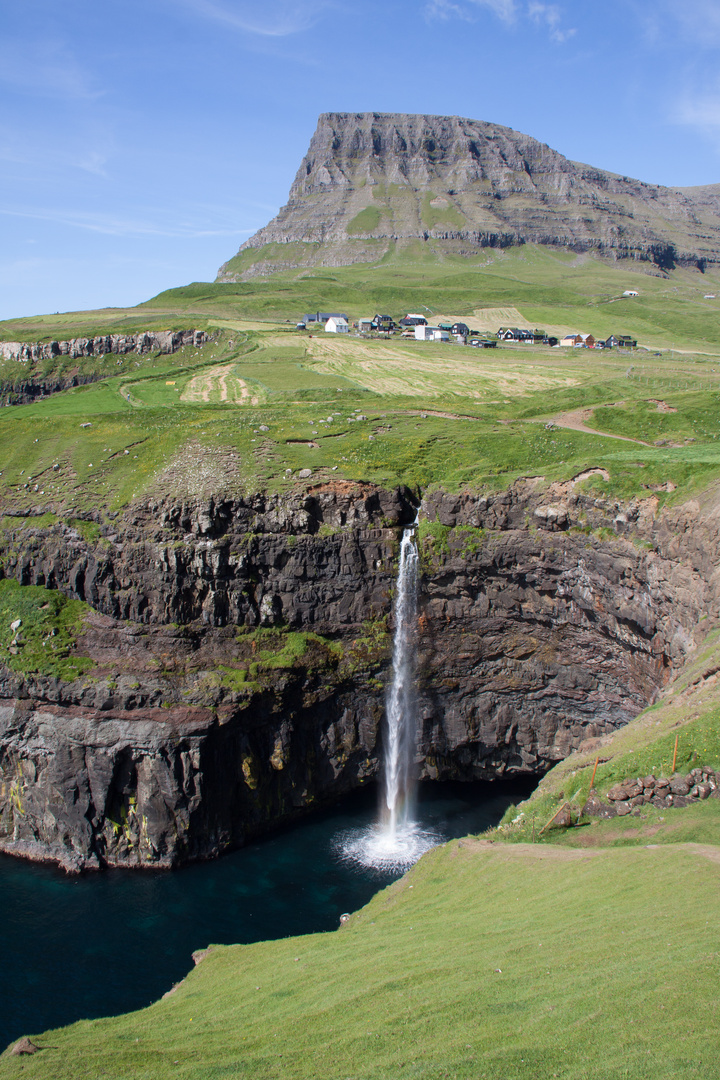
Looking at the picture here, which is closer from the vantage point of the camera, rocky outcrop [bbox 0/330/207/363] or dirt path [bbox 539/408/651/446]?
dirt path [bbox 539/408/651/446]

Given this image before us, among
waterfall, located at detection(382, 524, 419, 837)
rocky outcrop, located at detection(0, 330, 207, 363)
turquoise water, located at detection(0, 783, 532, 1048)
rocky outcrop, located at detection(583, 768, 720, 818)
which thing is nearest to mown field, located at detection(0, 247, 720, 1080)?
rocky outcrop, located at detection(583, 768, 720, 818)

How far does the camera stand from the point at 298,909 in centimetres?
3950

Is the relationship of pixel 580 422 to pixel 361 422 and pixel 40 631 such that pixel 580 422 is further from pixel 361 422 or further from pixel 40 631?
pixel 40 631

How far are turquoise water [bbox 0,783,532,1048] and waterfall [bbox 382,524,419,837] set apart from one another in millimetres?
3083

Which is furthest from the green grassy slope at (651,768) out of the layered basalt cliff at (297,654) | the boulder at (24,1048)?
the boulder at (24,1048)

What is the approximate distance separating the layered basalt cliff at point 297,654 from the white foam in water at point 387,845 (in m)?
4.68

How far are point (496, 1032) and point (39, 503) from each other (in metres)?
51.2

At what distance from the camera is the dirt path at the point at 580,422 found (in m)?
58.7

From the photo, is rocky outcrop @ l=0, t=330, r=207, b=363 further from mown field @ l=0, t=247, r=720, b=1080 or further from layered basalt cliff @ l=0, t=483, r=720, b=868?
layered basalt cliff @ l=0, t=483, r=720, b=868

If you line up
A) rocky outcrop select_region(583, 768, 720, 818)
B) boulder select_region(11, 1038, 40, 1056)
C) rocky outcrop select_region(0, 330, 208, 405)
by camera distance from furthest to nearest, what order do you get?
rocky outcrop select_region(0, 330, 208, 405) < rocky outcrop select_region(583, 768, 720, 818) < boulder select_region(11, 1038, 40, 1056)

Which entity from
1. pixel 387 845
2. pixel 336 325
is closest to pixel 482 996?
pixel 387 845

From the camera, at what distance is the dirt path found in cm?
5869

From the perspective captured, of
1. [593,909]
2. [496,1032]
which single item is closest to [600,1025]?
[496,1032]

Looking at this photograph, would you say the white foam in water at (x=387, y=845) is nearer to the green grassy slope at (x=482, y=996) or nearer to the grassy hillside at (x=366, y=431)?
the green grassy slope at (x=482, y=996)
